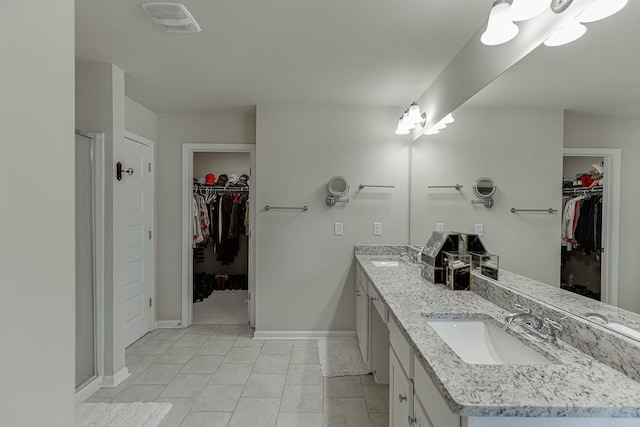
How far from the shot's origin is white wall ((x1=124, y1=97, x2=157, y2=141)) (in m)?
3.19

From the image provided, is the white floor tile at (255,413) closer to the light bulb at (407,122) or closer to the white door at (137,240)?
the white door at (137,240)

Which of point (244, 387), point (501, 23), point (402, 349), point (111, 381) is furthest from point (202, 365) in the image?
point (501, 23)

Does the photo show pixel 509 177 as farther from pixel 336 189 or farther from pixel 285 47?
pixel 336 189

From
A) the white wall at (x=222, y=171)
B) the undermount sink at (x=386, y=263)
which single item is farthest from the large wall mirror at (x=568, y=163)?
the white wall at (x=222, y=171)

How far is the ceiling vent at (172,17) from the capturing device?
5.78 ft

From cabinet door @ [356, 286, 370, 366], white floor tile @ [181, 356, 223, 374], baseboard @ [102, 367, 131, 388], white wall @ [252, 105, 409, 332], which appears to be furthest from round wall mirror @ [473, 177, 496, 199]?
baseboard @ [102, 367, 131, 388]

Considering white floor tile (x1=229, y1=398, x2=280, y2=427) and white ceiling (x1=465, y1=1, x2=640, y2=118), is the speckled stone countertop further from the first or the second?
white floor tile (x1=229, y1=398, x2=280, y2=427)

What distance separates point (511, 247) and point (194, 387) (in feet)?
7.86

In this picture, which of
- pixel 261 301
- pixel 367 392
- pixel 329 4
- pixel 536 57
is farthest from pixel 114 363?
pixel 536 57

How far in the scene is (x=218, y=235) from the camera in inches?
201

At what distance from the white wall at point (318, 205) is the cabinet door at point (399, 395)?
1784 millimetres

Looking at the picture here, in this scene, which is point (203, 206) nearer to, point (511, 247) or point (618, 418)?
point (511, 247)

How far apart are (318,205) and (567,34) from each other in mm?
2421

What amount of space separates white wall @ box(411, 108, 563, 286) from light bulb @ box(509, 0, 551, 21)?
40cm
